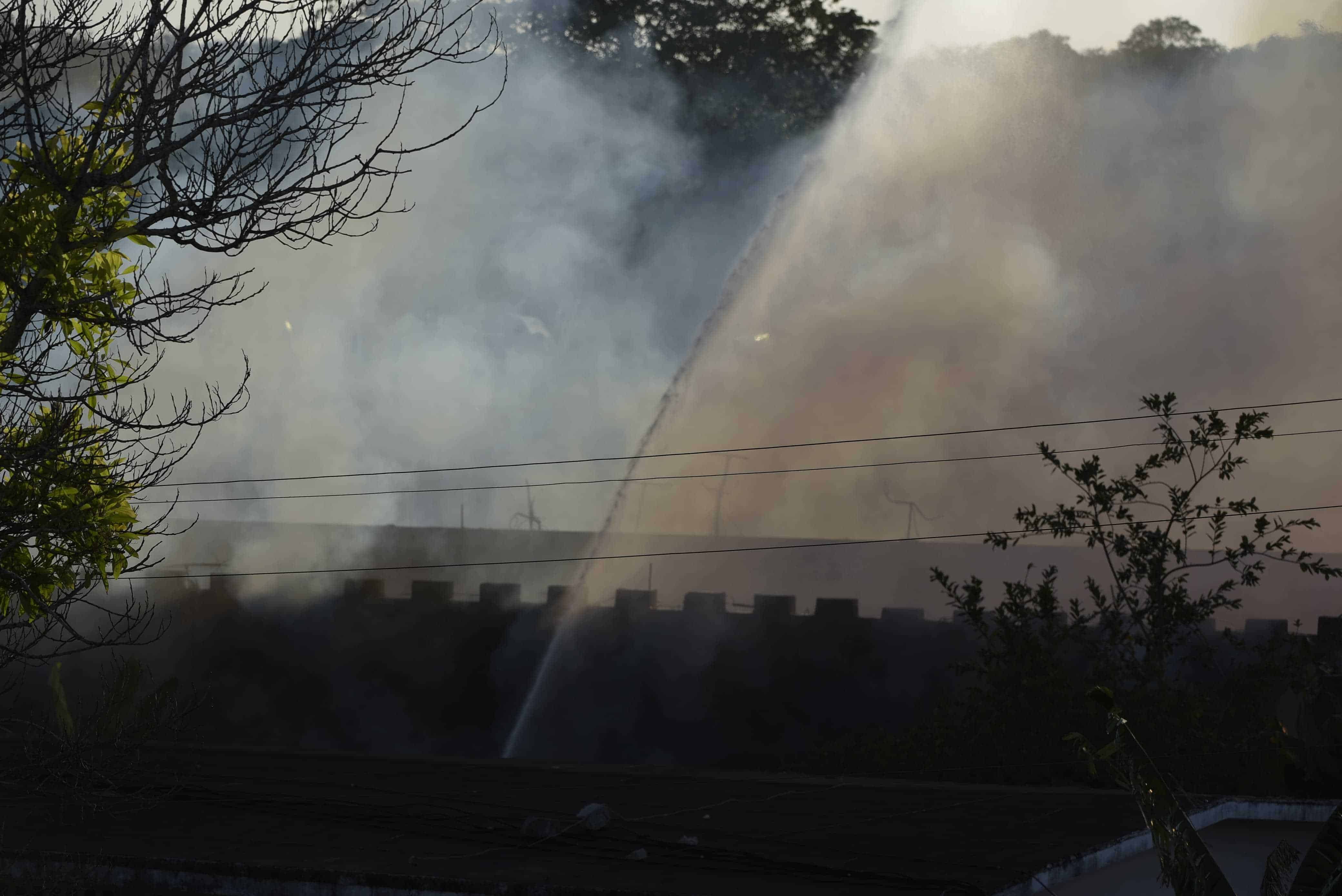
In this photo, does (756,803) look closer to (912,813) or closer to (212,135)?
(912,813)

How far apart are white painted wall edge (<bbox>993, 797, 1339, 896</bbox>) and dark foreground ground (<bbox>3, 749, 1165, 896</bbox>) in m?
0.08

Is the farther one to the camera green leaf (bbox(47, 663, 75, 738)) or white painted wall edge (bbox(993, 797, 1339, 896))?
green leaf (bbox(47, 663, 75, 738))

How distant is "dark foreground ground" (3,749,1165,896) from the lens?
6191mm

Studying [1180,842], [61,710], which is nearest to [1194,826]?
[1180,842]

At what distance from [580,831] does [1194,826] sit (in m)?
4.27

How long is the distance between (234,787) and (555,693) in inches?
697

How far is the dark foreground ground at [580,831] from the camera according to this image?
20.3 feet

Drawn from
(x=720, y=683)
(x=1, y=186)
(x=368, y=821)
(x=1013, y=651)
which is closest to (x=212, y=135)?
(x=1, y=186)

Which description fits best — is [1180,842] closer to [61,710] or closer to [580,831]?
[580,831]

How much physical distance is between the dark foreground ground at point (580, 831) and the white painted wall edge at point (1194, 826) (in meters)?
0.08

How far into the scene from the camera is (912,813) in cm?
859

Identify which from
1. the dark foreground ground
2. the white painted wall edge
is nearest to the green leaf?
the dark foreground ground

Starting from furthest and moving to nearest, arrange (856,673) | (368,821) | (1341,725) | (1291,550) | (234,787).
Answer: (856,673) → (1291,550) → (1341,725) → (234,787) → (368,821)

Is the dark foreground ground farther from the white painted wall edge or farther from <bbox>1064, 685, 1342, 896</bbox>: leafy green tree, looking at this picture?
<bbox>1064, 685, 1342, 896</bbox>: leafy green tree
